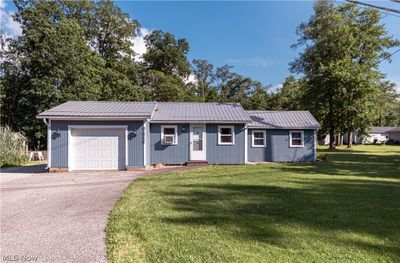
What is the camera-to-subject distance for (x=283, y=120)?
57.2 ft

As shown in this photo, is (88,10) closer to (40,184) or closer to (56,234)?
(40,184)

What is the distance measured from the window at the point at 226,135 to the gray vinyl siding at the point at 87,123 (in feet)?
14.3

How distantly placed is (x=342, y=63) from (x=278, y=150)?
54.1 feet

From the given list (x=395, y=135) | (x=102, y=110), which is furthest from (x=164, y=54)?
(x=395, y=135)

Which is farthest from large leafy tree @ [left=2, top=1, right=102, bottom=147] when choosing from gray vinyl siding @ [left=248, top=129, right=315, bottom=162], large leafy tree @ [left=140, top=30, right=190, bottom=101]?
gray vinyl siding @ [left=248, top=129, right=315, bottom=162]

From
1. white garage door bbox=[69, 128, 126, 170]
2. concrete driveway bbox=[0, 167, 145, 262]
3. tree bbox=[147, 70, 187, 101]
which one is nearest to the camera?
concrete driveway bbox=[0, 167, 145, 262]

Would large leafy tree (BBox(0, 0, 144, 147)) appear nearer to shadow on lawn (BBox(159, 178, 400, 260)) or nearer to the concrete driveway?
the concrete driveway

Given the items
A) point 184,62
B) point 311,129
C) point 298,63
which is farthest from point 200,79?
point 311,129

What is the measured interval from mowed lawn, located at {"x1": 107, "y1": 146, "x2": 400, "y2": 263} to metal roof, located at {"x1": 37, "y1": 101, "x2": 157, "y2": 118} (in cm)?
603

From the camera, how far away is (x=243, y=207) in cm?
591

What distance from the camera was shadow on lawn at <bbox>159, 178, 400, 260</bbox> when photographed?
14.2 feet
